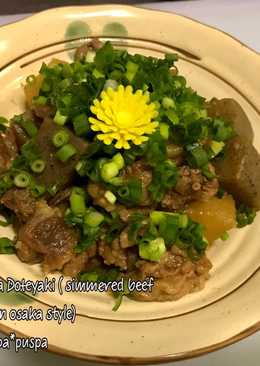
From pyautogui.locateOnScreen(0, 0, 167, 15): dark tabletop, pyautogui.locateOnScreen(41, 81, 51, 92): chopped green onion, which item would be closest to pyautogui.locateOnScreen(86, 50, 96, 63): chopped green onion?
pyautogui.locateOnScreen(41, 81, 51, 92): chopped green onion

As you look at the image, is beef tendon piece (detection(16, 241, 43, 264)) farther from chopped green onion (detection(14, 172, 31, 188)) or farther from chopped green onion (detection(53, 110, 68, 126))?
→ chopped green onion (detection(53, 110, 68, 126))

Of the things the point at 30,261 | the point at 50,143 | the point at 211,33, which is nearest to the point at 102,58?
the point at 50,143

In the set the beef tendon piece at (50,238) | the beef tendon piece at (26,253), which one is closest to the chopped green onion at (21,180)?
the beef tendon piece at (50,238)

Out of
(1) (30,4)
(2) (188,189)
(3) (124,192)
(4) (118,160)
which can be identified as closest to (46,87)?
(4) (118,160)

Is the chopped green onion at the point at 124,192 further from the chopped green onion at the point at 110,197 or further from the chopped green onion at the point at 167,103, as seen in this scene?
the chopped green onion at the point at 167,103

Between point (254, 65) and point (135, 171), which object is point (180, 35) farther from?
point (135, 171)

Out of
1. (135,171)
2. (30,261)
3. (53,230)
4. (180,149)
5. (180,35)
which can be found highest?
(180,35)
